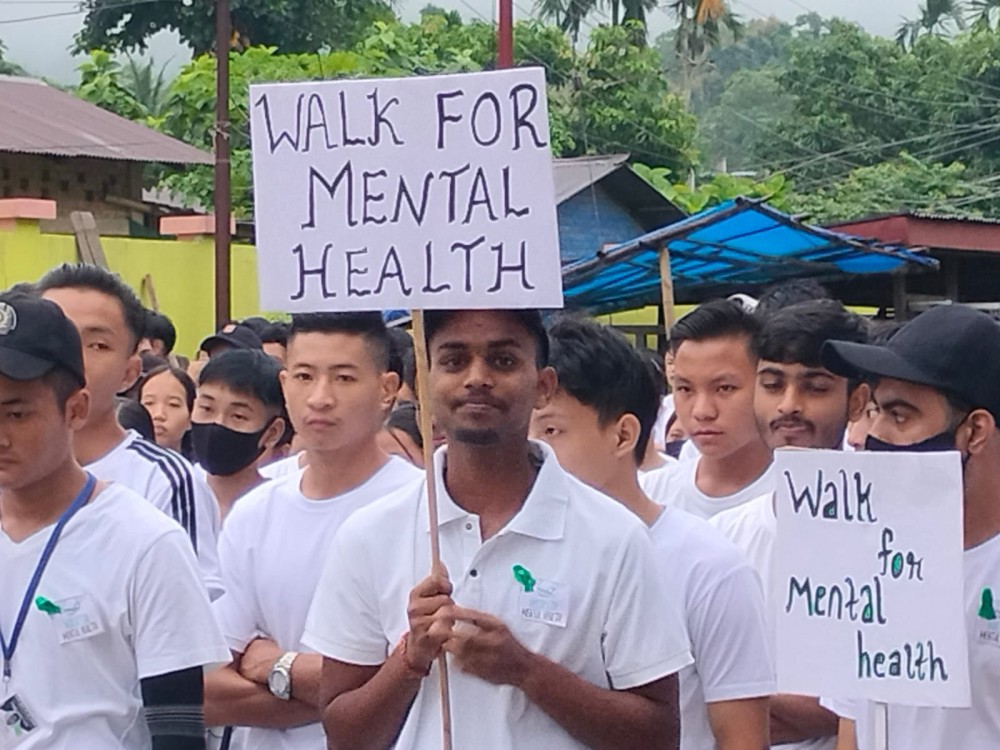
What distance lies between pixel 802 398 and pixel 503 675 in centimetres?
188

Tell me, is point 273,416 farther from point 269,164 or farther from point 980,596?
point 980,596

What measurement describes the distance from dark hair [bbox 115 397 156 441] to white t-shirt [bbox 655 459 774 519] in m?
2.02

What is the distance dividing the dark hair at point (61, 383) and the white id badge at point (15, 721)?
1.92ft

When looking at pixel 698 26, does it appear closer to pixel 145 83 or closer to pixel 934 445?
pixel 145 83

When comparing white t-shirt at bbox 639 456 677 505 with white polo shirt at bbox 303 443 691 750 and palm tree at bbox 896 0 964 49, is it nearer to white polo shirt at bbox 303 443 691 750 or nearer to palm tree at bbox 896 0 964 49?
white polo shirt at bbox 303 443 691 750

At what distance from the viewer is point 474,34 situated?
42.9 meters

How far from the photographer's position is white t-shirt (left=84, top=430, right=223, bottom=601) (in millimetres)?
4352

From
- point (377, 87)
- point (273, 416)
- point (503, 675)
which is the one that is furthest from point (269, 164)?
point (273, 416)

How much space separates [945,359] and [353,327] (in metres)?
1.86

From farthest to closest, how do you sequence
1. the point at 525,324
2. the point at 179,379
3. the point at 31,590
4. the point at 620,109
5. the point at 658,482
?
the point at 620,109, the point at 179,379, the point at 658,482, the point at 31,590, the point at 525,324

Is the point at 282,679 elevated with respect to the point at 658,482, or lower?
lower

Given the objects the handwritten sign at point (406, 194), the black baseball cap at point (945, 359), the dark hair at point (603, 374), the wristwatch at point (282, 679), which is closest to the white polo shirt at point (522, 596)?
the handwritten sign at point (406, 194)

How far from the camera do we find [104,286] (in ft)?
15.7

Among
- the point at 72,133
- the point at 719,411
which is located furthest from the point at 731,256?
the point at 72,133
